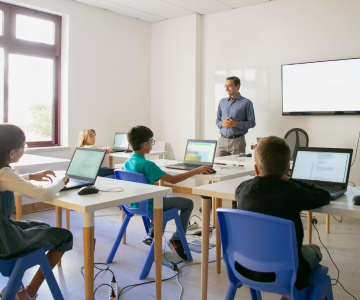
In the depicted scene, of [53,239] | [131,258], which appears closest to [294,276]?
[53,239]

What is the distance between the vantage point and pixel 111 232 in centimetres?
374

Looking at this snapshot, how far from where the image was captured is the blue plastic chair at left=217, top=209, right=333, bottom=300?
144 cm

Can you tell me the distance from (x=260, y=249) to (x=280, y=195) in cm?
24

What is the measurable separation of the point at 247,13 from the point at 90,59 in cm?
234

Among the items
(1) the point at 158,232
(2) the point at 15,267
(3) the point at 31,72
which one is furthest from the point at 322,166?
(3) the point at 31,72

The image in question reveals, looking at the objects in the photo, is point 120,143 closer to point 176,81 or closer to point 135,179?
point 176,81

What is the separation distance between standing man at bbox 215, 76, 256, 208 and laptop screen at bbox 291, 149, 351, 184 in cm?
222

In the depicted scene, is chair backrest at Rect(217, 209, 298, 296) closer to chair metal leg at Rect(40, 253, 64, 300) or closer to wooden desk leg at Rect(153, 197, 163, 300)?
wooden desk leg at Rect(153, 197, 163, 300)

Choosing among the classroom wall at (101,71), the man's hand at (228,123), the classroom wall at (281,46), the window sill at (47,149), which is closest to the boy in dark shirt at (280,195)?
the man's hand at (228,123)

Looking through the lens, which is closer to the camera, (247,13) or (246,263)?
(246,263)

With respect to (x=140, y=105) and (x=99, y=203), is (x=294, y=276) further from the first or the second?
(x=140, y=105)

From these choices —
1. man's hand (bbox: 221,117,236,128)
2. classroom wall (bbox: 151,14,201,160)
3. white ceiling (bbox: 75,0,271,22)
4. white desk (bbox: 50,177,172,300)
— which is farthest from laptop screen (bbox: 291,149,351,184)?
classroom wall (bbox: 151,14,201,160)

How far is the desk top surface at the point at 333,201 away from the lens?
1.68m

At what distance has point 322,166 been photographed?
216cm
